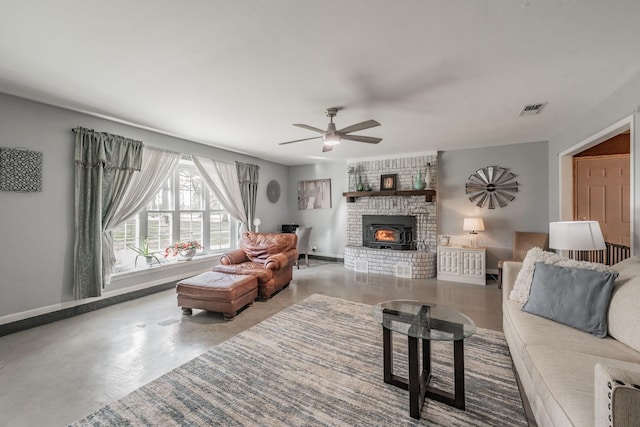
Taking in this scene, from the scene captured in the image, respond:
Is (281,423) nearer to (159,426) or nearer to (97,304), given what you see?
(159,426)

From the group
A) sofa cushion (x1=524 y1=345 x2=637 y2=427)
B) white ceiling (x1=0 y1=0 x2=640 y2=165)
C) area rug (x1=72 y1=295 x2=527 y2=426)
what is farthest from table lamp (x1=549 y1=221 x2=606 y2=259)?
white ceiling (x1=0 y1=0 x2=640 y2=165)

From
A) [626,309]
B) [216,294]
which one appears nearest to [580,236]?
[626,309]

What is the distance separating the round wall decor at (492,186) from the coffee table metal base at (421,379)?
4073mm

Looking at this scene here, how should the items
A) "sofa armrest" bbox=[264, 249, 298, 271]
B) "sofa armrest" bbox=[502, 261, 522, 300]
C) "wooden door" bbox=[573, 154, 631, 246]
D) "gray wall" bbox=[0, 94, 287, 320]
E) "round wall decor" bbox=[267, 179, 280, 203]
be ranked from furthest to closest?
"round wall decor" bbox=[267, 179, 280, 203]
"wooden door" bbox=[573, 154, 631, 246]
"sofa armrest" bbox=[264, 249, 298, 271]
"gray wall" bbox=[0, 94, 287, 320]
"sofa armrest" bbox=[502, 261, 522, 300]

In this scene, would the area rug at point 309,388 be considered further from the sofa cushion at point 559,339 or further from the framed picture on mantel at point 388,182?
the framed picture on mantel at point 388,182

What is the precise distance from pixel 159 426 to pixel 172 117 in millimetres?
3347

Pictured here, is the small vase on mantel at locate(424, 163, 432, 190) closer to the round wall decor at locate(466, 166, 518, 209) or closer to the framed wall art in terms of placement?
the round wall decor at locate(466, 166, 518, 209)

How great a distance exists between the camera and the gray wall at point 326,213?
6.37m

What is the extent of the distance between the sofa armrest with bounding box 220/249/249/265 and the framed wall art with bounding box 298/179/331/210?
2736 millimetres

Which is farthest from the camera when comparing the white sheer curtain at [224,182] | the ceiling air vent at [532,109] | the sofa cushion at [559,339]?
the white sheer curtain at [224,182]

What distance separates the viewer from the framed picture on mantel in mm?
5645

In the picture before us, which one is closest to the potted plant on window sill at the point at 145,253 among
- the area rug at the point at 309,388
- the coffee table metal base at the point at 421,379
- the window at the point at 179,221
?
the window at the point at 179,221

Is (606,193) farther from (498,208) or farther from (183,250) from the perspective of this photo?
(183,250)

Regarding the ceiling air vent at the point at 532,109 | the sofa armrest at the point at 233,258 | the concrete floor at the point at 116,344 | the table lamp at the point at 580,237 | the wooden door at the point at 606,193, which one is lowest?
the concrete floor at the point at 116,344
